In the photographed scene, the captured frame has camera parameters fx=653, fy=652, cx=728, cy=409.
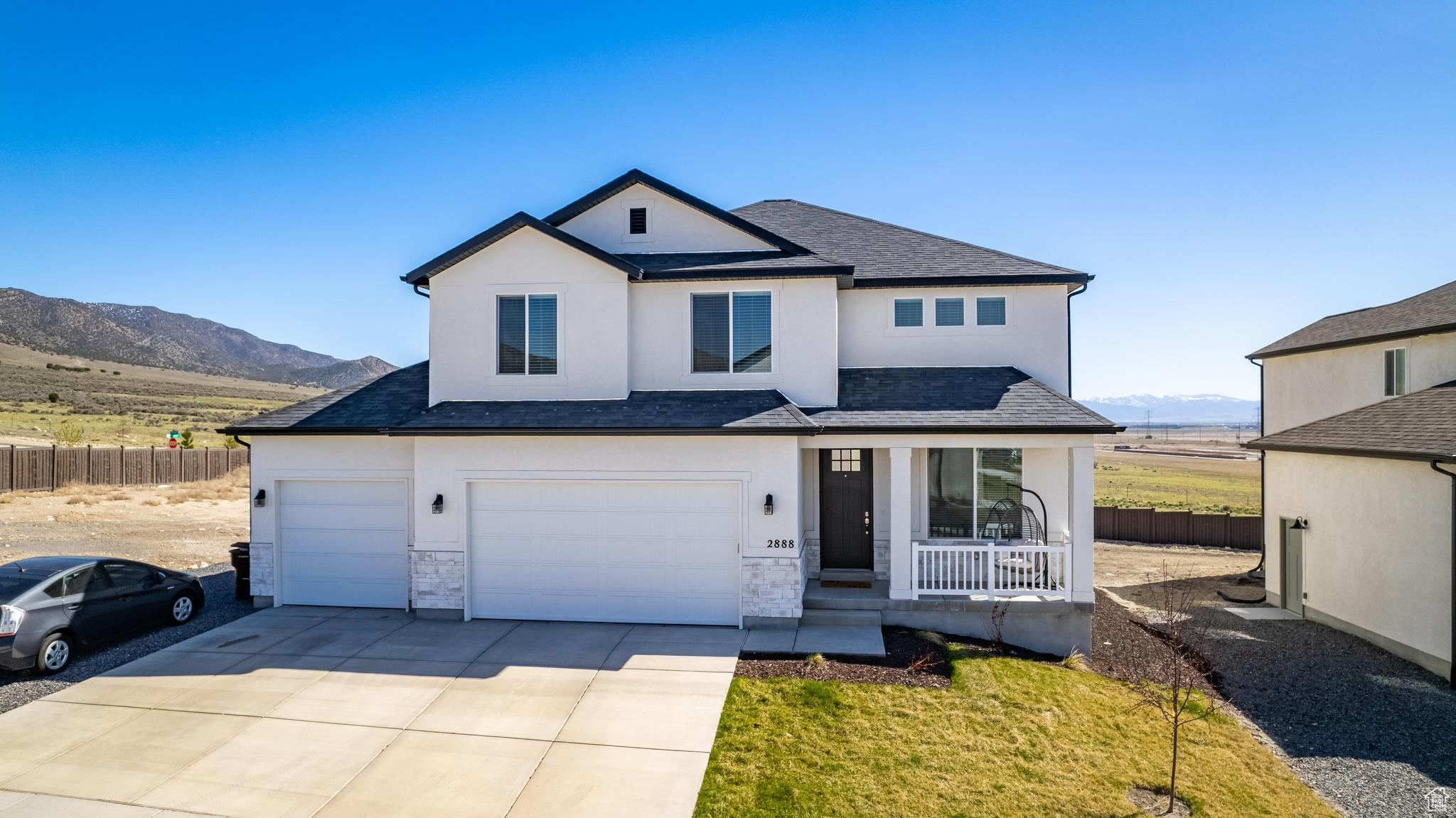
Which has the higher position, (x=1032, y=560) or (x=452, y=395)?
(x=452, y=395)

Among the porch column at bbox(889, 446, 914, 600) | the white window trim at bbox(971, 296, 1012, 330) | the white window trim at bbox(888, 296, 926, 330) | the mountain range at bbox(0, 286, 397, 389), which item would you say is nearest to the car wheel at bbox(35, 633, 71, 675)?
the porch column at bbox(889, 446, 914, 600)

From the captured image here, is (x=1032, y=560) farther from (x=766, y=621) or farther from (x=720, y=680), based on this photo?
(x=720, y=680)

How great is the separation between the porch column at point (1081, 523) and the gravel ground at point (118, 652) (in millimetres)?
13298

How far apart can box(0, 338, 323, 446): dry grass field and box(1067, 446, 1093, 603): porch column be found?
42580 mm

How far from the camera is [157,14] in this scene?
1391 centimetres

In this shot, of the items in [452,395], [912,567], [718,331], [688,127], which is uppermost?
[688,127]

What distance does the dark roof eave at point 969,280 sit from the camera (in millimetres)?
12000

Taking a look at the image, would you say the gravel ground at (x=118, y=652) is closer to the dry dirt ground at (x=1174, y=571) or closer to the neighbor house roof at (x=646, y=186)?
the neighbor house roof at (x=646, y=186)

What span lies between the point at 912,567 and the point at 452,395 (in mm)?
8111

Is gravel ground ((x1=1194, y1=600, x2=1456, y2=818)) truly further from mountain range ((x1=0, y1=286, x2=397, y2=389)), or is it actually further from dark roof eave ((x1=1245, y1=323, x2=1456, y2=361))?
mountain range ((x1=0, y1=286, x2=397, y2=389))

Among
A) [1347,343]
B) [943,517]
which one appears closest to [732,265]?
[943,517]

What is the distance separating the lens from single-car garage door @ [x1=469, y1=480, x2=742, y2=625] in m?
10.1

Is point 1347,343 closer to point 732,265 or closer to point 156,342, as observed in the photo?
point 732,265

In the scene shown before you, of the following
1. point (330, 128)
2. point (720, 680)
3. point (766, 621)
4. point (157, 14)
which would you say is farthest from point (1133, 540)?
point (157, 14)
